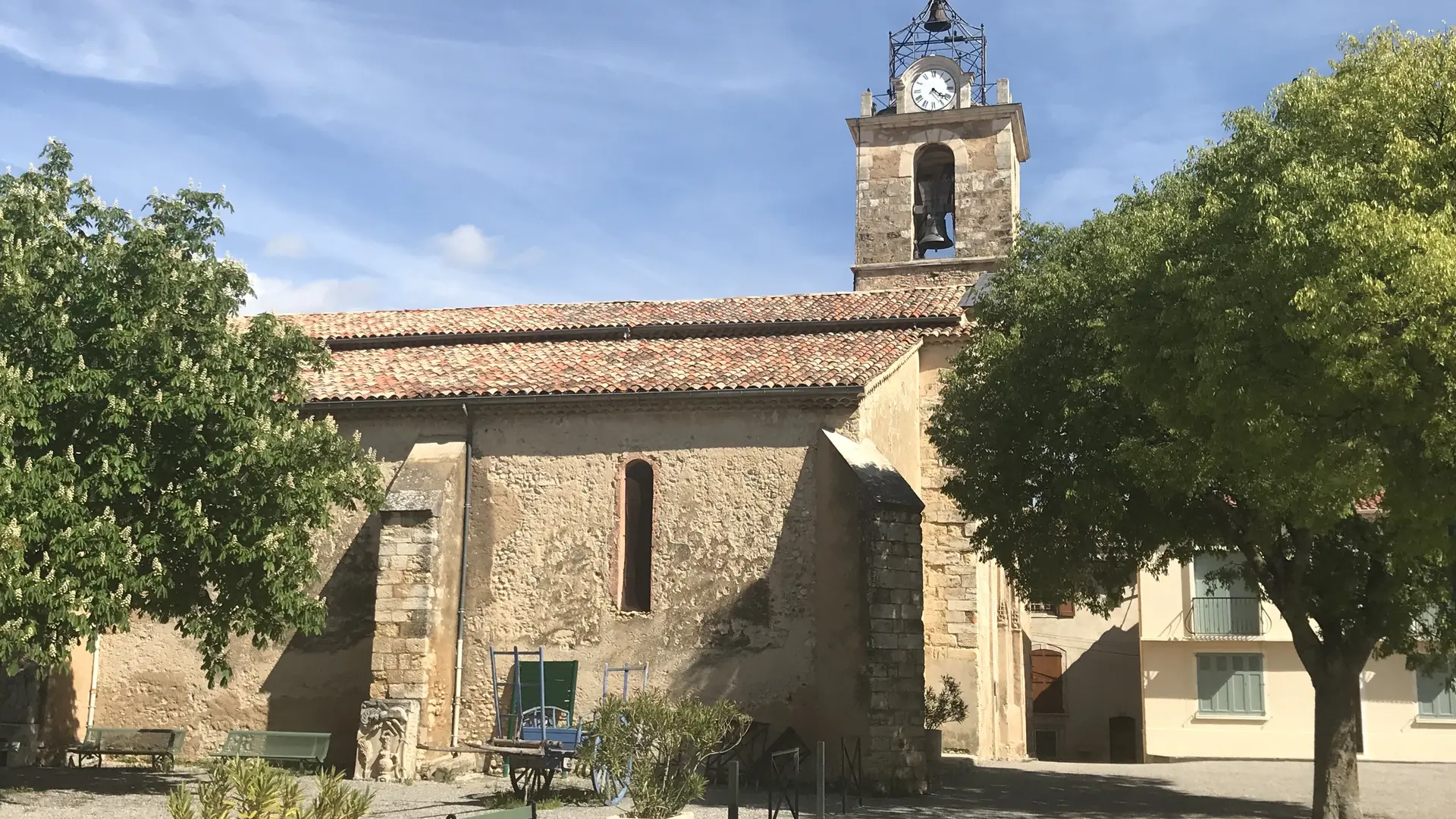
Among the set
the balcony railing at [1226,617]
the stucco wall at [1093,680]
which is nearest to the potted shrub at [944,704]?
the balcony railing at [1226,617]

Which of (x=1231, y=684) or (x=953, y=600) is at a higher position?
(x=953, y=600)

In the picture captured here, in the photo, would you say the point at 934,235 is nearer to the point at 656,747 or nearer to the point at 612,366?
the point at 612,366

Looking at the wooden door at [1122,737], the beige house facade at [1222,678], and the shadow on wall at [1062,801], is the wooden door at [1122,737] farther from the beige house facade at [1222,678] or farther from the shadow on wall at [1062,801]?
the shadow on wall at [1062,801]

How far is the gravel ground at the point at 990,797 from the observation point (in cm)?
1363

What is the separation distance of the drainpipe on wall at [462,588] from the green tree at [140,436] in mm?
3495

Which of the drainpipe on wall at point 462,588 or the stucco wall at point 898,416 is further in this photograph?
the stucco wall at point 898,416

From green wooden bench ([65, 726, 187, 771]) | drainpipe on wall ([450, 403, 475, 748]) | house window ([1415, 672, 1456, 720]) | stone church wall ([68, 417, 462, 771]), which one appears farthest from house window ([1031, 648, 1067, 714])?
green wooden bench ([65, 726, 187, 771])

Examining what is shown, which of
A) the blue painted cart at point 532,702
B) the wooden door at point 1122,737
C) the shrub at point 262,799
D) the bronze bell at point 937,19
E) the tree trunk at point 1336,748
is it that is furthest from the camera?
the wooden door at point 1122,737

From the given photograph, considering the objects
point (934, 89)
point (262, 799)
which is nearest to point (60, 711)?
point (262, 799)

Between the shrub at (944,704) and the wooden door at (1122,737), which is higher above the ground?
the shrub at (944,704)

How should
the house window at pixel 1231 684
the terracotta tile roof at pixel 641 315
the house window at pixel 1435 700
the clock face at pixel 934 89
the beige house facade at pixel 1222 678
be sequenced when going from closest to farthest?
the terracotta tile roof at pixel 641 315 → the house window at pixel 1435 700 → the beige house facade at pixel 1222 678 → the house window at pixel 1231 684 → the clock face at pixel 934 89

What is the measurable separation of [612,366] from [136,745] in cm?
835

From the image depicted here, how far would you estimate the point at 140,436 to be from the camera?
45.4 ft

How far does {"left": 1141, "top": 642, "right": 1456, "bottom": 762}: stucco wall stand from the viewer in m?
26.9
